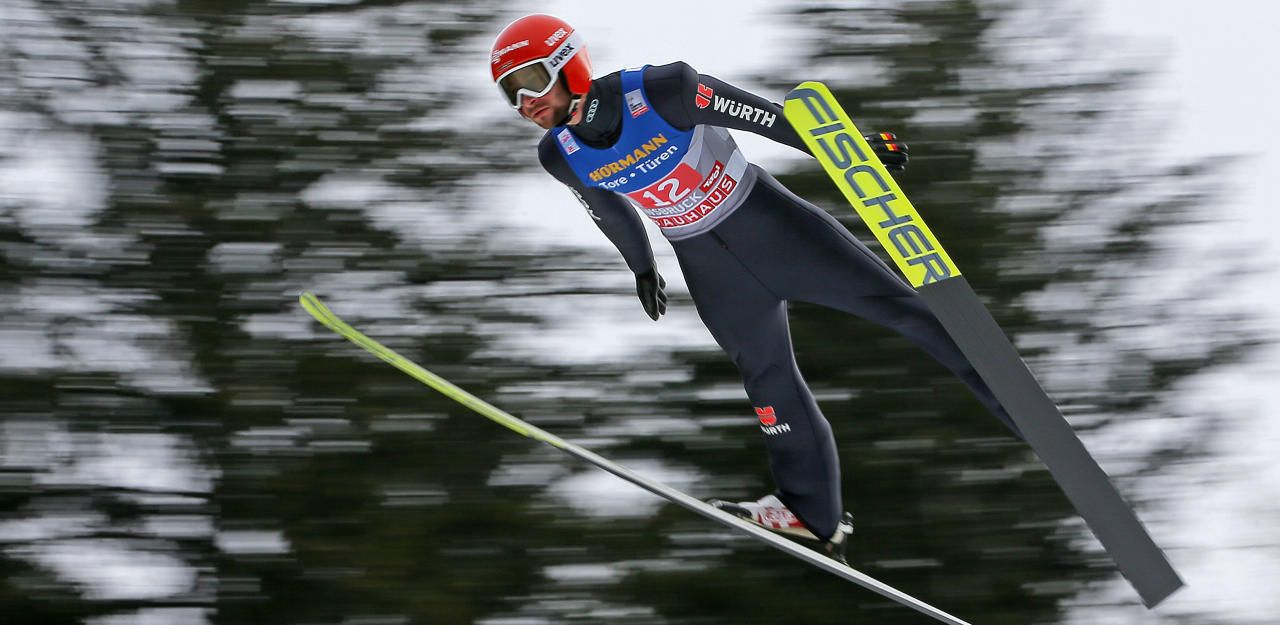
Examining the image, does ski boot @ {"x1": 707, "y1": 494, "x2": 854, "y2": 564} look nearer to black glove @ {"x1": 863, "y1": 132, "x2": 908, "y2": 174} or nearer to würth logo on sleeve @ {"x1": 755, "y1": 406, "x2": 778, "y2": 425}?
würth logo on sleeve @ {"x1": 755, "y1": 406, "x2": 778, "y2": 425}

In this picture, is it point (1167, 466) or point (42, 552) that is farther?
point (1167, 466)

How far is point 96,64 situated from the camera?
6.82 meters

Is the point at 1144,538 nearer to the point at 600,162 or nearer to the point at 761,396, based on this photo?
the point at 761,396

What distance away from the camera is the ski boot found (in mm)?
3449

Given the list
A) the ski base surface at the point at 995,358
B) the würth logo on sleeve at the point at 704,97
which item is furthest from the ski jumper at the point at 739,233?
the ski base surface at the point at 995,358

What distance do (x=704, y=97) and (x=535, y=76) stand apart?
384 mm

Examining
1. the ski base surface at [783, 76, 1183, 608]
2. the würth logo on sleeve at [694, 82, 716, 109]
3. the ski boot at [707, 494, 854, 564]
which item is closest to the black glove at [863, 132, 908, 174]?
the ski base surface at [783, 76, 1183, 608]

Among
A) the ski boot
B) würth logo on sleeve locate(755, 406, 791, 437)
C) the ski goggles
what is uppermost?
the ski goggles

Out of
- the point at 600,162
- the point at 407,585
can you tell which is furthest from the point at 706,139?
the point at 407,585

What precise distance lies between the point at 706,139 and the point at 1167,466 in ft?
15.4

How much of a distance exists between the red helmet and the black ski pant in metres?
0.55

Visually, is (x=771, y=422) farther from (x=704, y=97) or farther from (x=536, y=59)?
(x=536, y=59)

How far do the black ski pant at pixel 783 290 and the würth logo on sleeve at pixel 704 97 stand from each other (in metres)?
0.33

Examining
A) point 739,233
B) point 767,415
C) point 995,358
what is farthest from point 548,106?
point 995,358
